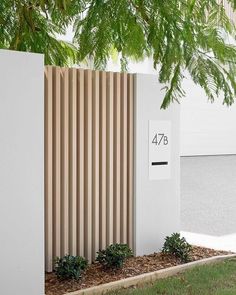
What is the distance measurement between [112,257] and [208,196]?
8.37 meters

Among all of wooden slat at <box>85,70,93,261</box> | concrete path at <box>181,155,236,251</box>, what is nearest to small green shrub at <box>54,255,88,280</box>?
wooden slat at <box>85,70,93,261</box>

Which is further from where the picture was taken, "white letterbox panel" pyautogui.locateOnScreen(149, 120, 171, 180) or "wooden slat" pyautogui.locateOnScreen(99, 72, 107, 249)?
"white letterbox panel" pyautogui.locateOnScreen(149, 120, 171, 180)

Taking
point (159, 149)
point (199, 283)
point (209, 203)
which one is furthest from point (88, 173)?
point (209, 203)

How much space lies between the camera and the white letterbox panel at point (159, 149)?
21.5 feet

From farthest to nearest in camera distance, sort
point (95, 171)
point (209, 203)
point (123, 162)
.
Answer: point (209, 203) → point (123, 162) → point (95, 171)

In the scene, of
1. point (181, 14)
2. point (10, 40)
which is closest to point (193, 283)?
point (181, 14)

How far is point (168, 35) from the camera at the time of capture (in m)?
4.09

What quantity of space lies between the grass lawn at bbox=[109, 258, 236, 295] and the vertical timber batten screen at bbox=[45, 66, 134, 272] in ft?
3.05

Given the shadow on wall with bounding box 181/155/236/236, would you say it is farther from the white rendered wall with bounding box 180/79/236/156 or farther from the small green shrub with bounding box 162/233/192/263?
the small green shrub with bounding box 162/233/192/263

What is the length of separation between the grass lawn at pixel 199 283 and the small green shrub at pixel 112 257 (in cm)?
45

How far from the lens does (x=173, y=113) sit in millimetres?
6832

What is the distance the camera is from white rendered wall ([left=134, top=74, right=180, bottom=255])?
6.45m

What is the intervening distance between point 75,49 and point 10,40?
31.8 inches

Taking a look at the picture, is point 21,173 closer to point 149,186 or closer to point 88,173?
point 88,173
